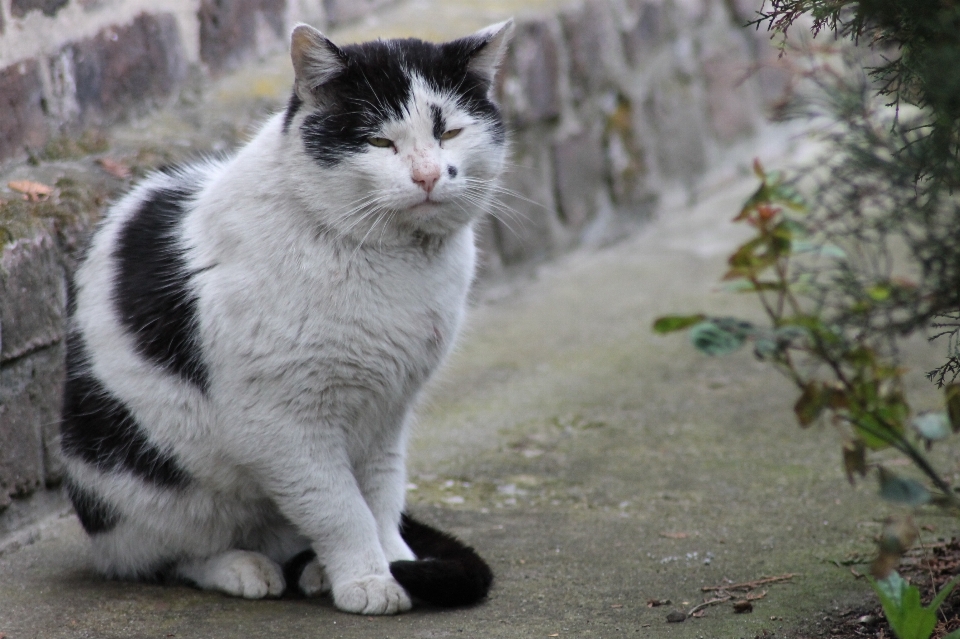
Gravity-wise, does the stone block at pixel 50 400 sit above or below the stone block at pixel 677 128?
below

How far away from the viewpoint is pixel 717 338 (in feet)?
7.68

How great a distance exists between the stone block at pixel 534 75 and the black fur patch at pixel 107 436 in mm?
2192

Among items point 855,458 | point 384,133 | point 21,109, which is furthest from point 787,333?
point 21,109

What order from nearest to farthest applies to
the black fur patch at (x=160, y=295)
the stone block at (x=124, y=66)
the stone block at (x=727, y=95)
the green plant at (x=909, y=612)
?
the green plant at (x=909, y=612) < the black fur patch at (x=160, y=295) < the stone block at (x=124, y=66) < the stone block at (x=727, y=95)

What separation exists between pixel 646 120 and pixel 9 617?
3.35 meters

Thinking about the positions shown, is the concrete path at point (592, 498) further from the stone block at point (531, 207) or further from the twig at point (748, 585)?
the stone block at point (531, 207)

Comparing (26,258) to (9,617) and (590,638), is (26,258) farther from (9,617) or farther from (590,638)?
(590,638)

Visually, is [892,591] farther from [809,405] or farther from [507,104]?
[507,104]

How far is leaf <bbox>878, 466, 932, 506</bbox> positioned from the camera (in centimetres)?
135

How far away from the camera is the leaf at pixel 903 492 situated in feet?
4.44

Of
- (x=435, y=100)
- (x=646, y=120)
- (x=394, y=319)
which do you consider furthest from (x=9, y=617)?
(x=646, y=120)

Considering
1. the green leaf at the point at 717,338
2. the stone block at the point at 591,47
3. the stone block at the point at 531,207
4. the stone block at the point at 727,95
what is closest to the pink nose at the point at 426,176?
the green leaf at the point at 717,338

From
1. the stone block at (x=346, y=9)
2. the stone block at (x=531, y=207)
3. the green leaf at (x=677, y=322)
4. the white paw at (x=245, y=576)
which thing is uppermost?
the stone block at (x=346, y=9)

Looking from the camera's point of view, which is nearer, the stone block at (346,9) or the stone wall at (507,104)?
the stone wall at (507,104)
